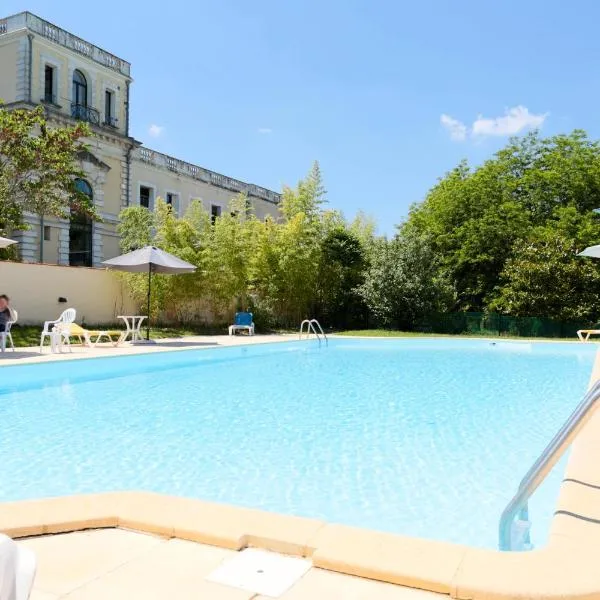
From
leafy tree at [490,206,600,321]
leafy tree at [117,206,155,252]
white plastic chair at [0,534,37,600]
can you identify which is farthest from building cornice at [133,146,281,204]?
white plastic chair at [0,534,37,600]

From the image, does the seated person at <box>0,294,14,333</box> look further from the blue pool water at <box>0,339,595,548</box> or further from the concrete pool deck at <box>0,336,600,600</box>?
the concrete pool deck at <box>0,336,600,600</box>

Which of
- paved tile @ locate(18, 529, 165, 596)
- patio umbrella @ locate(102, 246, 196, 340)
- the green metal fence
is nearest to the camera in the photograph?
paved tile @ locate(18, 529, 165, 596)

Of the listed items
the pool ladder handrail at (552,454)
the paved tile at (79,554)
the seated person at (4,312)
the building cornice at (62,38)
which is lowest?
the paved tile at (79,554)

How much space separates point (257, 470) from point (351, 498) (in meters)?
0.81

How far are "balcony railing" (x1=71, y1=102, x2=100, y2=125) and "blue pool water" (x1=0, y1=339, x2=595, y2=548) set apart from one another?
620 inches

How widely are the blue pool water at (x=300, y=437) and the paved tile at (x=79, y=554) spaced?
1.33m

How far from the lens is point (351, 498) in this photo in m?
3.54

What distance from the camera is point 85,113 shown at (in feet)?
74.2

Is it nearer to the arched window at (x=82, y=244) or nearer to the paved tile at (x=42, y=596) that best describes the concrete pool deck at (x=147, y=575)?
the paved tile at (x=42, y=596)

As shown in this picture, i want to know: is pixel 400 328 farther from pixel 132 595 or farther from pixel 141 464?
pixel 132 595

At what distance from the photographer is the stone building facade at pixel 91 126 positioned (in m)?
20.3

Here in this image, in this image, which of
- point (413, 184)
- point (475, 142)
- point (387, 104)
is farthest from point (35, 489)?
point (413, 184)

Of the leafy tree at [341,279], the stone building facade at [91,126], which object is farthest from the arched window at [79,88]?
Answer: the leafy tree at [341,279]

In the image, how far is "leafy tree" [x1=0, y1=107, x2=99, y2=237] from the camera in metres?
13.6
